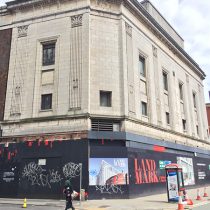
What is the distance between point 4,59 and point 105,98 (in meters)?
11.0

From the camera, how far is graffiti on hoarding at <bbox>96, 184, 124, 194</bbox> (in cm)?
2166

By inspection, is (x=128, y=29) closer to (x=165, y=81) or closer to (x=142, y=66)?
(x=142, y=66)

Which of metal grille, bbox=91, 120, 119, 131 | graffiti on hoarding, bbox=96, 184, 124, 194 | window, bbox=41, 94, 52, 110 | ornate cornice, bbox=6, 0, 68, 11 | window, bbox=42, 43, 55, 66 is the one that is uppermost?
ornate cornice, bbox=6, 0, 68, 11

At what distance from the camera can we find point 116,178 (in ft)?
73.2

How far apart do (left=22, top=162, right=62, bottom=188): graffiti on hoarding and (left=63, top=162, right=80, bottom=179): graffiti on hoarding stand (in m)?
0.65

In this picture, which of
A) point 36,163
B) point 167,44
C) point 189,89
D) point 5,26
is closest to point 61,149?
point 36,163

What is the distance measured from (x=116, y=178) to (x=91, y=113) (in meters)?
5.53

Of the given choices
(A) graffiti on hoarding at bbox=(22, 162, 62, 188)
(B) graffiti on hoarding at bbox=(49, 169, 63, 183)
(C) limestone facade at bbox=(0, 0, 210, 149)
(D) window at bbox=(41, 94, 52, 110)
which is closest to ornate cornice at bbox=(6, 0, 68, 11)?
(C) limestone facade at bbox=(0, 0, 210, 149)

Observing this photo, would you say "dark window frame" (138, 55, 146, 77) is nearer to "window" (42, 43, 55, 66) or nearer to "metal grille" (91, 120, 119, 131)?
"metal grille" (91, 120, 119, 131)

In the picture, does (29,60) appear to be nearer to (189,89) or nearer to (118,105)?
(118,105)

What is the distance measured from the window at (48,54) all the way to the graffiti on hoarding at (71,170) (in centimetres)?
968

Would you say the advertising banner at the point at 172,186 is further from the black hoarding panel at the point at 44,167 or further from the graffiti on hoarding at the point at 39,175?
the graffiti on hoarding at the point at 39,175

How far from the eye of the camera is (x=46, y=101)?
992 inches

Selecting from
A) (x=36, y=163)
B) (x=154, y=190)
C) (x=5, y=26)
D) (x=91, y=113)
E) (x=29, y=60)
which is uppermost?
(x=5, y=26)
